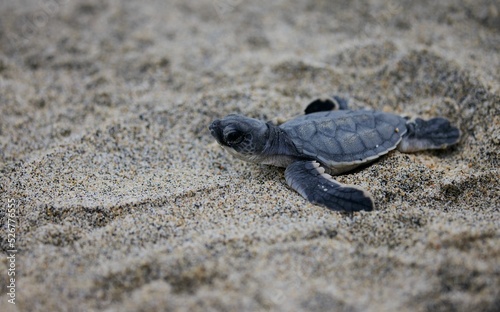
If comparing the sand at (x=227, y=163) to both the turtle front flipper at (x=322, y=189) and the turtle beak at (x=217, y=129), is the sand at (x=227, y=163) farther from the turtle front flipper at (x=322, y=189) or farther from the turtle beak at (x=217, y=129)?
the turtle beak at (x=217, y=129)

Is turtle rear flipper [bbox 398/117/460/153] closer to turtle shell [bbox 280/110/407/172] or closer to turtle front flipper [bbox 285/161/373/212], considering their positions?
turtle shell [bbox 280/110/407/172]

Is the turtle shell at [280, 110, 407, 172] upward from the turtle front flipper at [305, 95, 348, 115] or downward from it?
downward

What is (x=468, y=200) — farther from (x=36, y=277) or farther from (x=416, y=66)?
(x=36, y=277)

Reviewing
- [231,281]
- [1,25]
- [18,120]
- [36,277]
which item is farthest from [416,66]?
[1,25]

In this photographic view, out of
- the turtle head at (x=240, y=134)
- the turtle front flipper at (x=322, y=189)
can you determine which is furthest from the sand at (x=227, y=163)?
the turtle head at (x=240, y=134)

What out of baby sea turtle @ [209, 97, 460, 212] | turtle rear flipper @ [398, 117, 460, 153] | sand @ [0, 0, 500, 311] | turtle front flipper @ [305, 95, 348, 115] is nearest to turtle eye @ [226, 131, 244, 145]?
baby sea turtle @ [209, 97, 460, 212]

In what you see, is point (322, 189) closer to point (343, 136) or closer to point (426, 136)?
point (343, 136)

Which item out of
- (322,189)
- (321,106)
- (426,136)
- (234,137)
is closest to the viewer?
(322,189)

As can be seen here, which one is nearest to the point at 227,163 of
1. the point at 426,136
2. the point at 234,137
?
the point at 234,137
